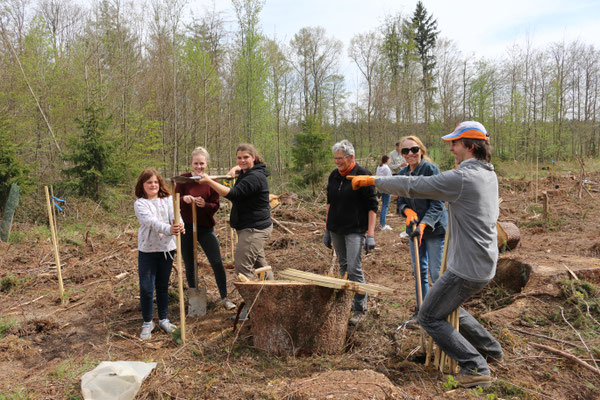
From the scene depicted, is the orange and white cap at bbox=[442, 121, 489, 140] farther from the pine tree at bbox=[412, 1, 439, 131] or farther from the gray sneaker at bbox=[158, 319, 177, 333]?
the pine tree at bbox=[412, 1, 439, 131]

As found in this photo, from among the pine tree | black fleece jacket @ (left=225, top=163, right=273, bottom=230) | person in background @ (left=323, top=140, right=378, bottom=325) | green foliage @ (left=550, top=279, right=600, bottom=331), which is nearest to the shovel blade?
black fleece jacket @ (left=225, top=163, right=273, bottom=230)

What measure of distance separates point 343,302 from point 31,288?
227 inches

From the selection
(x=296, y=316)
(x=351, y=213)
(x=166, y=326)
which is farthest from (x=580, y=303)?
(x=166, y=326)

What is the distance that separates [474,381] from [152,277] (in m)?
3.40

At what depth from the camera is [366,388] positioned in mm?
2447

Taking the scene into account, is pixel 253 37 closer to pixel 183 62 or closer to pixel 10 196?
pixel 183 62

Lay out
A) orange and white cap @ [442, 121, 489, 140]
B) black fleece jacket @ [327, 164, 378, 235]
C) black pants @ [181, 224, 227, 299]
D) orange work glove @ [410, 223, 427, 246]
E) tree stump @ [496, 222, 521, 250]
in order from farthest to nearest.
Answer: tree stump @ [496, 222, 521, 250], black pants @ [181, 224, 227, 299], black fleece jacket @ [327, 164, 378, 235], orange work glove @ [410, 223, 427, 246], orange and white cap @ [442, 121, 489, 140]

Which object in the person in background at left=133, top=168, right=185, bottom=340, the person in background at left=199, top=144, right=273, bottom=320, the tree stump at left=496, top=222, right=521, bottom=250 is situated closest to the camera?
the person in background at left=133, top=168, right=185, bottom=340

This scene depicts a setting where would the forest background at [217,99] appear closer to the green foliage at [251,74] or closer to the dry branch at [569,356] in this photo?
the green foliage at [251,74]

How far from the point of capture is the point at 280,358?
3416mm

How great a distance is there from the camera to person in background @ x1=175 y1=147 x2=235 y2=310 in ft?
14.3

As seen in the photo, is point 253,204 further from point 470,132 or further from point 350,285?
point 470,132

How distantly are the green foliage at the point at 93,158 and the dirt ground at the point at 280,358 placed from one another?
378cm

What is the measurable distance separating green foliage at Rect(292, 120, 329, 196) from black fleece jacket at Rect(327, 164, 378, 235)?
923cm
